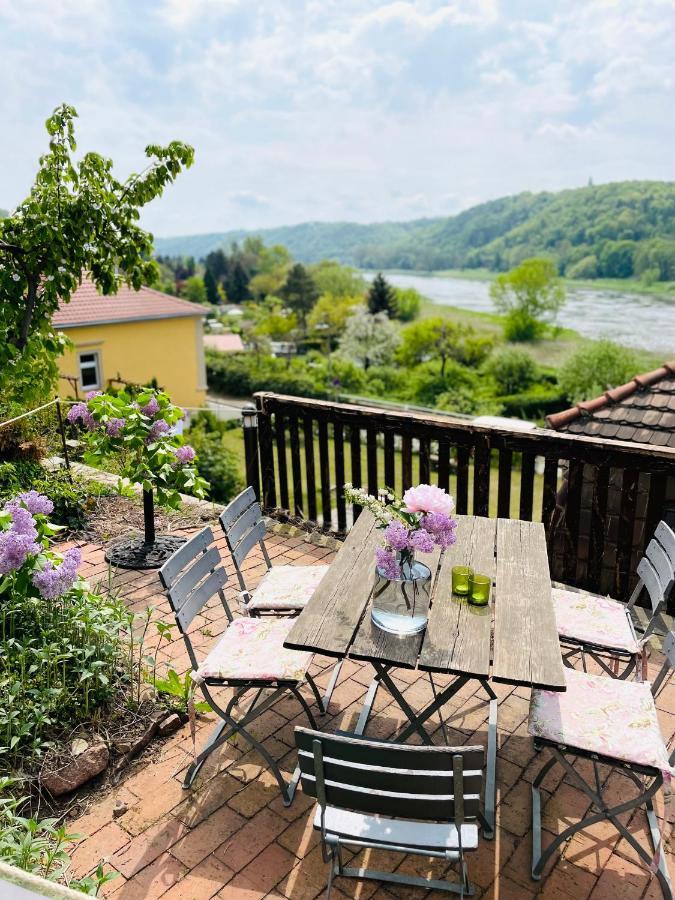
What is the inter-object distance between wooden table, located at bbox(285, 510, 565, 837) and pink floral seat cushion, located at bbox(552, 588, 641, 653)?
320mm

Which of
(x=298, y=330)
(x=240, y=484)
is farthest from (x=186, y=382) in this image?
(x=298, y=330)

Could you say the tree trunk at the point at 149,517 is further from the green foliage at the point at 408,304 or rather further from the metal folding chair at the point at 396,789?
the green foliage at the point at 408,304

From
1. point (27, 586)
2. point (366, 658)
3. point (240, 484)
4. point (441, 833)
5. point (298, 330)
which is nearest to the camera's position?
point (441, 833)

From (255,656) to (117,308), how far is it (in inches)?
997

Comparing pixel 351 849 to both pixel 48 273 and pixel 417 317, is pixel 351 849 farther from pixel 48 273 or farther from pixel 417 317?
pixel 417 317

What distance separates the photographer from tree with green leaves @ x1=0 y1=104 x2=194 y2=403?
15.2ft

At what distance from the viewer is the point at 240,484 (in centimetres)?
1401

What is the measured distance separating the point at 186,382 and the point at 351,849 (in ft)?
90.5

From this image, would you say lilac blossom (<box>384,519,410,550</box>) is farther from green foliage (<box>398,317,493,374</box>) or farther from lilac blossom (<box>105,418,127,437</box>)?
green foliage (<box>398,317,493,374</box>)

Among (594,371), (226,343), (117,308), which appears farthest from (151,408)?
(226,343)

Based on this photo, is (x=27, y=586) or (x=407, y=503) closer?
(x=407, y=503)

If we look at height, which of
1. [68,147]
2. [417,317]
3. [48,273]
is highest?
[68,147]

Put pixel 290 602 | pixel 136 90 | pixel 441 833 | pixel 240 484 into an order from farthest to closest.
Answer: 1. pixel 240 484
2. pixel 136 90
3. pixel 290 602
4. pixel 441 833

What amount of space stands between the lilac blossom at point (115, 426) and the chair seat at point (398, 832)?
10.4 feet
